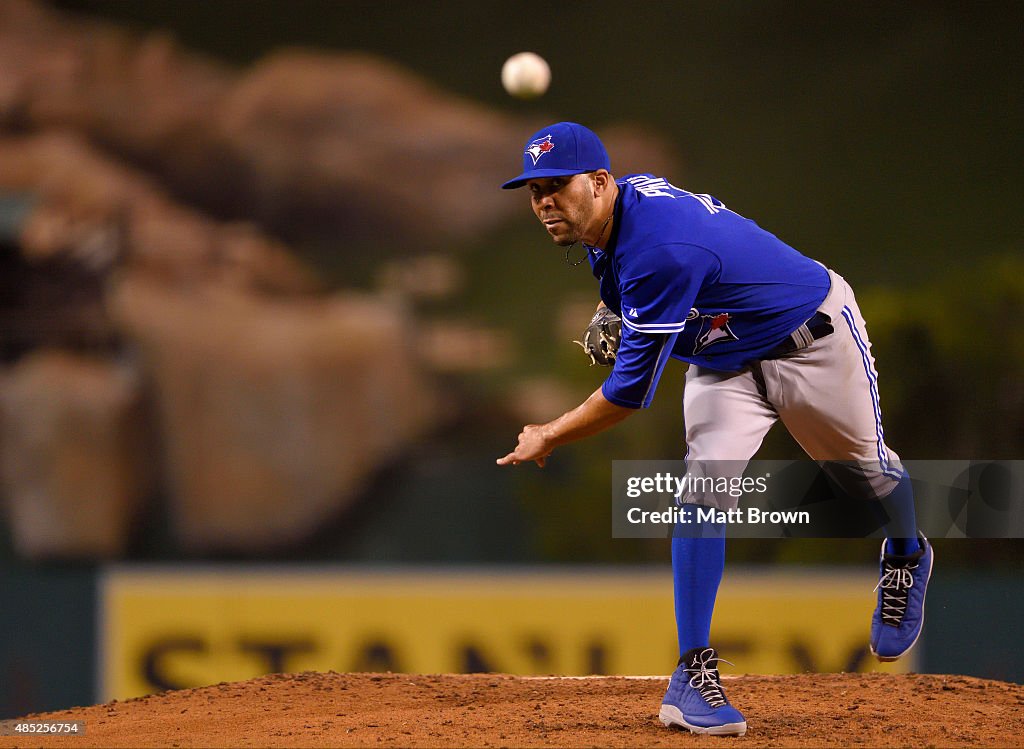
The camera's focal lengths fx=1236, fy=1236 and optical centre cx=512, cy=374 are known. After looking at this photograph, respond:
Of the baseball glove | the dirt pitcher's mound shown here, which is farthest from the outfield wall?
the baseball glove

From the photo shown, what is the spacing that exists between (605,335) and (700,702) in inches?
43.6

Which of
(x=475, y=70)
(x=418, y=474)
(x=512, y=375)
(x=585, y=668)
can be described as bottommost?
(x=585, y=668)

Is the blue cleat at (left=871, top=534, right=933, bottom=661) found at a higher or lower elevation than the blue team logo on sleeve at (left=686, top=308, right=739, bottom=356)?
lower

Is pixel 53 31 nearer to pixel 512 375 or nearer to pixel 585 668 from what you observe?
pixel 512 375

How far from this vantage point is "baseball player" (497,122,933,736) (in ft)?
10.6

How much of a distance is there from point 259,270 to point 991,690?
19.1 feet

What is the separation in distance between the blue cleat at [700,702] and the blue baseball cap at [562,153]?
1.32 meters

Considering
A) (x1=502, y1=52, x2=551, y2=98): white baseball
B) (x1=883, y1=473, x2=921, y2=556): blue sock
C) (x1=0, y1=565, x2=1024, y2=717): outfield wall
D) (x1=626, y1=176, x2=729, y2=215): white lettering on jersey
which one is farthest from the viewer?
(x1=502, y1=52, x2=551, y2=98): white baseball

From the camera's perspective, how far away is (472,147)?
8516mm

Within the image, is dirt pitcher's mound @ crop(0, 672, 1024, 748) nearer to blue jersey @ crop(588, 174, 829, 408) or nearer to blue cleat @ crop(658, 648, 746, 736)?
blue cleat @ crop(658, 648, 746, 736)

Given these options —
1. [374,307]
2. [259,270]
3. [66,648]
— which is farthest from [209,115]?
[66,648]

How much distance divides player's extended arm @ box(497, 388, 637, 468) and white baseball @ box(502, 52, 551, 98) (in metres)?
5.12

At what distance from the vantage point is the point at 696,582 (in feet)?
10.9

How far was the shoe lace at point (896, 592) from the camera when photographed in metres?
3.91
